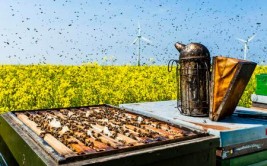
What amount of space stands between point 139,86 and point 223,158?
8036 millimetres

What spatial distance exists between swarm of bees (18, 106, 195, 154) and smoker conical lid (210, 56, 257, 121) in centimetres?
101

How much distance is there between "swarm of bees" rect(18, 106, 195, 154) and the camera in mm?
3115

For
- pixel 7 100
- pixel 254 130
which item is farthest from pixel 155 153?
pixel 7 100

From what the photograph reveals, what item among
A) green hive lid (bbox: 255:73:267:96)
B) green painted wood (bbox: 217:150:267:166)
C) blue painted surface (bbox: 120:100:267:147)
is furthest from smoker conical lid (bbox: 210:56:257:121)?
green hive lid (bbox: 255:73:267:96)

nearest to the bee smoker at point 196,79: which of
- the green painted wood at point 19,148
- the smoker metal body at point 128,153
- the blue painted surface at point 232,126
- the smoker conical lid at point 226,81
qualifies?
the blue painted surface at point 232,126

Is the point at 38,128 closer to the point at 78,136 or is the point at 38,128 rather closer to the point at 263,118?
the point at 78,136

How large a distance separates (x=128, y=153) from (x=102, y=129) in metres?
1.10

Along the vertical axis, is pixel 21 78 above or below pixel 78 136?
above

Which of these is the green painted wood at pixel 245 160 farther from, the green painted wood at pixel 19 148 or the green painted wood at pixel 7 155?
the green painted wood at pixel 7 155

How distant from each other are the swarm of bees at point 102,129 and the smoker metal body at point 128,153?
0.14 metres

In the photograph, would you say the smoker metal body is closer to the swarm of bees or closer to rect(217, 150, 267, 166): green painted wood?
the swarm of bees

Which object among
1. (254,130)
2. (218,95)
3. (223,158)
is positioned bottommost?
(223,158)

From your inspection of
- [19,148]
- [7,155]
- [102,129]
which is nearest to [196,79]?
[102,129]

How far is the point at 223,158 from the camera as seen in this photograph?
386cm
